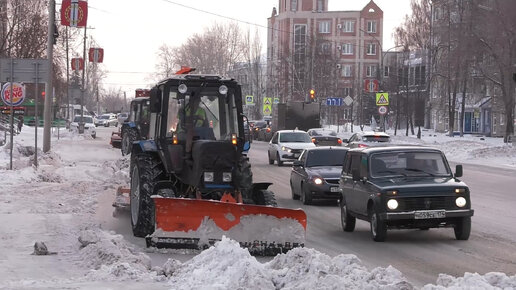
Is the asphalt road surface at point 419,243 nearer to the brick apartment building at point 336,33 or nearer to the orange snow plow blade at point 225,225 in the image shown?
the orange snow plow blade at point 225,225

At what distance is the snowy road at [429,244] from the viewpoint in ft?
37.9

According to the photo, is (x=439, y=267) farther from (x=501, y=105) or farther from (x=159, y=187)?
(x=501, y=105)

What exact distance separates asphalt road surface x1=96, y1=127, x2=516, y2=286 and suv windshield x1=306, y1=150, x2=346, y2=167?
106 centimetres

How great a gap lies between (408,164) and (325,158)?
25.0ft

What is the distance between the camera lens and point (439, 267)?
11492 millimetres

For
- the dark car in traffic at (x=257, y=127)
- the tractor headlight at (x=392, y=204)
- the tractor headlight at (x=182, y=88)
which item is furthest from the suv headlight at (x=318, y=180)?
the dark car in traffic at (x=257, y=127)

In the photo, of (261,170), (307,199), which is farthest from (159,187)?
(261,170)

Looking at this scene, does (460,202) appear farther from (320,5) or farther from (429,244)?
(320,5)

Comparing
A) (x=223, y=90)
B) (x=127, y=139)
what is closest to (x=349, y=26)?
(x=127, y=139)

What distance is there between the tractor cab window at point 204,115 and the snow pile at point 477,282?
6369 mm

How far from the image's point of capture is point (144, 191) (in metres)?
13.8

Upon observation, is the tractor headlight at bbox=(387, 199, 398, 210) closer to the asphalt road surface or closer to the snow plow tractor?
the asphalt road surface

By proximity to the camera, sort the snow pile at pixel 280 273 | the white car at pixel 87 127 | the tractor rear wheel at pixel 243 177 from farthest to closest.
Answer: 1. the white car at pixel 87 127
2. the tractor rear wheel at pixel 243 177
3. the snow pile at pixel 280 273

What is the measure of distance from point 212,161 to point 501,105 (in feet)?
208
